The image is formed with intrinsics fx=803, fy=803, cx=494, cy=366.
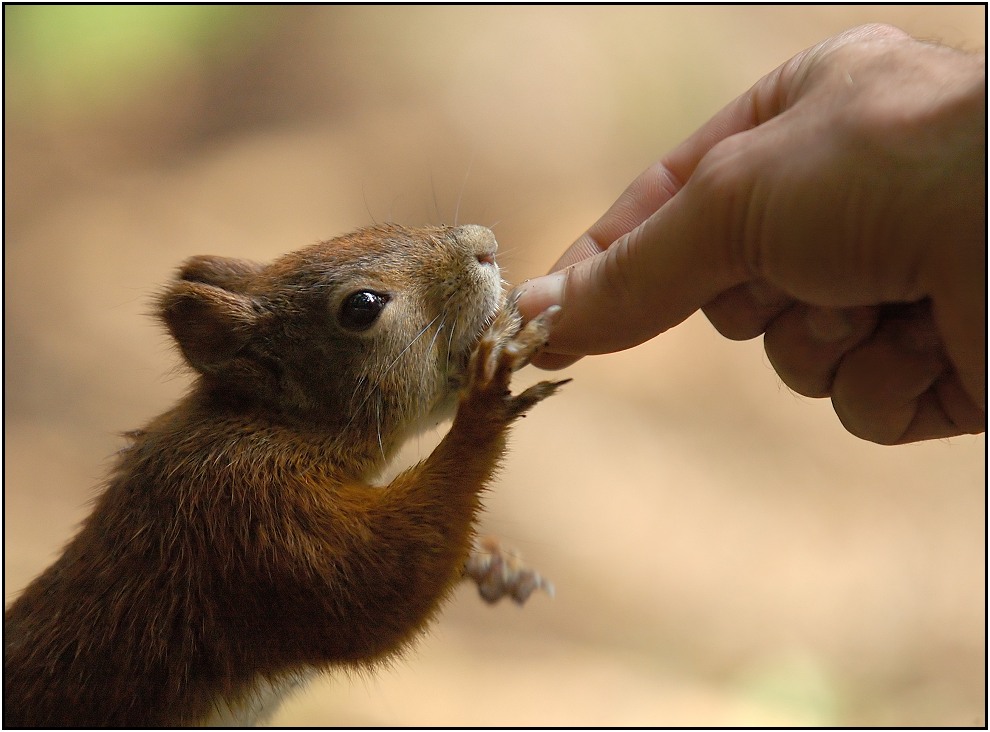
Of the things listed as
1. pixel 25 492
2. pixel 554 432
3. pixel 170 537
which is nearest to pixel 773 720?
pixel 554 432

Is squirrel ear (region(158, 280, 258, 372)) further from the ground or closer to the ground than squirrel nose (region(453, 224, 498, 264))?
further from the ground

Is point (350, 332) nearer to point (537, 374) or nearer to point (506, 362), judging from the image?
point (506, 362)

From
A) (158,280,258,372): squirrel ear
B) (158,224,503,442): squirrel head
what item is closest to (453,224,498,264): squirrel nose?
(158,224,503,442): squirrel head

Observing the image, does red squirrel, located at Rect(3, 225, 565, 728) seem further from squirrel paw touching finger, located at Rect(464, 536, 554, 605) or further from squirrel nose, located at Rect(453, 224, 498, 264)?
squirrel paw touching finger, located at Rect(464, 536, 554, 605)

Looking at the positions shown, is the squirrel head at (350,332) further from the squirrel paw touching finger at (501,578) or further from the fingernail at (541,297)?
the squirrel paw touching finger at (501,578)

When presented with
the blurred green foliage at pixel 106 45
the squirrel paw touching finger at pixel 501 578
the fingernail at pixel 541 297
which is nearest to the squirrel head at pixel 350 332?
the fingernail at pixel 541 297
